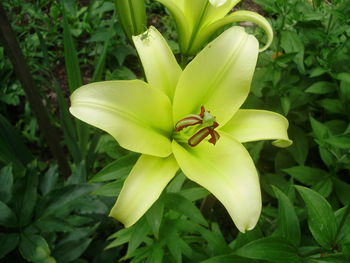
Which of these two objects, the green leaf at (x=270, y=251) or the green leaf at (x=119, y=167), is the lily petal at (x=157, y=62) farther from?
the green leaf at (x=270, y=251)

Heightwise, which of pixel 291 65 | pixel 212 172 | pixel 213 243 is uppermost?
pixel 212 172

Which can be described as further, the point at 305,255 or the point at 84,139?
the point at 84,139

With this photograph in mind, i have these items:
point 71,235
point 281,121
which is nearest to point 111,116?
point 281,121

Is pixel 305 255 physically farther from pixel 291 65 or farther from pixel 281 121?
pixel 291 65

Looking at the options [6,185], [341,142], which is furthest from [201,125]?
[6,185]

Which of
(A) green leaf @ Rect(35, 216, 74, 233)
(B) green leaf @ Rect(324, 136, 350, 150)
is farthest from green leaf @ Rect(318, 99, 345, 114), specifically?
(A) green leaf @ Rect(35, 216, 74, 233)

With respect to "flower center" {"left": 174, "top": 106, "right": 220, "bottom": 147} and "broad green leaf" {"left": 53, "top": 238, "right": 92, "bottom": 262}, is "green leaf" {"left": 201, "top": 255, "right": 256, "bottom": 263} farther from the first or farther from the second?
"broad green leaf" {"left": 53, "top": 238, "right": 92, "bottom": 262}
